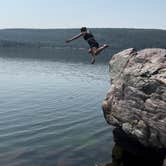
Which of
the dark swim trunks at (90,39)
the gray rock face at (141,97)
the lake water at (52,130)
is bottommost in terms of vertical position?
the lake water at (52,130)

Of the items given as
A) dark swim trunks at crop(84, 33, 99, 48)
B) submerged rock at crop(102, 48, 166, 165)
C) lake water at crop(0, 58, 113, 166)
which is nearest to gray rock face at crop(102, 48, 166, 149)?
submerged rock at crop(102, 48, 166, 165)

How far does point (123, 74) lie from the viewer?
22.8m

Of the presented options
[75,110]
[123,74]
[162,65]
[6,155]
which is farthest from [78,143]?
[75,110]

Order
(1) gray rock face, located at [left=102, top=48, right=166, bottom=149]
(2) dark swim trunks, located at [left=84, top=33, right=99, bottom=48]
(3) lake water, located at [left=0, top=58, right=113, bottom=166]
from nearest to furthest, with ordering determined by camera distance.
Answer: (1) gray rock face, located at [left=102, top=48, right=166, bottom=149]
(3) lake water, located at [left=0, top=58, right=113, bottom=166]
(2) dark swim trunks, located at [left=84, top=33, right=99, bottom=48]

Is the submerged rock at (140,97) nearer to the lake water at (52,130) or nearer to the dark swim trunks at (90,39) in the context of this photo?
the lake water at (52,130)

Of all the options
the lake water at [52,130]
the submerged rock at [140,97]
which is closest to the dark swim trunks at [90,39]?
the submerged rock at [140,97]

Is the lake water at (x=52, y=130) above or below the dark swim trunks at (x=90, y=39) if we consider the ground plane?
below

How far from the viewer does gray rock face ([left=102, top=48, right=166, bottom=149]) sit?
64.6 feet

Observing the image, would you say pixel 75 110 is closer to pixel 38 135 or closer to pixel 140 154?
pixel 38 135

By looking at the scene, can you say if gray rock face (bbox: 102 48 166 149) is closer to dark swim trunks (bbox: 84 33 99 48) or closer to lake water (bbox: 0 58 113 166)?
lake water (bbox: 0 58 113 166)

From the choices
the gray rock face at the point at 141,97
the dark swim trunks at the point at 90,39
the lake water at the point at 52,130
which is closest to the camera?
the gray rock face at the point at 141,97

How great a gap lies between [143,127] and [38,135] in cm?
1096

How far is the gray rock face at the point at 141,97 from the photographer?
19.7 m

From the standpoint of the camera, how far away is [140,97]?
69.1 feet
